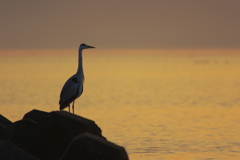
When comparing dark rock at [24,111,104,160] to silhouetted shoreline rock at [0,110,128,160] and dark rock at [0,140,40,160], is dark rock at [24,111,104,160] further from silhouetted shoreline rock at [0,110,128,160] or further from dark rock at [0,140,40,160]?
dark rock at [0,140,40,160]

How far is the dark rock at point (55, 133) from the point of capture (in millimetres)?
13102

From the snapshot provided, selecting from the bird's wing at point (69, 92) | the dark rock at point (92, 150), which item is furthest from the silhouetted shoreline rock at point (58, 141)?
the bird's wing at point (69, 92)

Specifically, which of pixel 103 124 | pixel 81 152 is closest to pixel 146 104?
pixel 103 124

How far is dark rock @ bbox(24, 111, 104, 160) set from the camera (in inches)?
516

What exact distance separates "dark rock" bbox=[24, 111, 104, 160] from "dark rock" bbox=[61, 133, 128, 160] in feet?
4.21

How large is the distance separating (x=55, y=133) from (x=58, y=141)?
21 cm

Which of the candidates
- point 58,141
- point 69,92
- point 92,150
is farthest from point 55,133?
point 69,92

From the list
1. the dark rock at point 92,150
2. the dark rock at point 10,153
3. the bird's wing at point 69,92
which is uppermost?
the bird's wing at point 69,92

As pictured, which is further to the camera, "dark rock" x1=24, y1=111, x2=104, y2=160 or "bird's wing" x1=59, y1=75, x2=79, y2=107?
"bird's wing" x1=59, y1=75, x2=79, y2=107

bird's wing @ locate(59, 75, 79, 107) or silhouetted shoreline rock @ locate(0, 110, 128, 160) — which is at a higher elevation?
bird's wing @ locate(59, 75, 79, 107)

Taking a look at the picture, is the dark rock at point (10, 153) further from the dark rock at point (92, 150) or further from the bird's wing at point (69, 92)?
the bird's wing at point (69, 92)

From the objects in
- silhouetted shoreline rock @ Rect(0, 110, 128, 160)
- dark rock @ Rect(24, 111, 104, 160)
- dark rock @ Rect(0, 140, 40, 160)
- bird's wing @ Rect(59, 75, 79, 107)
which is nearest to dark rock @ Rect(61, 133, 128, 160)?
silhouetted shoreline rock @ Rect(0, 110, 128, 160)

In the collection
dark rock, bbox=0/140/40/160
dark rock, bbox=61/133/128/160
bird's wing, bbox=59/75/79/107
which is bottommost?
dark rock, bbox=0/140/40/160

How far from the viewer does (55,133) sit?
13141 mm
